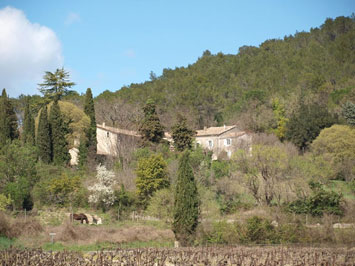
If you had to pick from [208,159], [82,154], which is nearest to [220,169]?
[208,159]

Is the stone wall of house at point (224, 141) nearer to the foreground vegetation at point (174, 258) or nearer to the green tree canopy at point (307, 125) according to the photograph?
the green tree canopy at point (307, 125)

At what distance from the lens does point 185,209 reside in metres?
17.7

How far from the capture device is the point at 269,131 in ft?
147

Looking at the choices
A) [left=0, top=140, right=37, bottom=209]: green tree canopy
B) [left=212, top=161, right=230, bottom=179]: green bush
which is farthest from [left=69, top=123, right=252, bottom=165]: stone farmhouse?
[left=0, top=140, right=37, bottom=209]: green tree canopy

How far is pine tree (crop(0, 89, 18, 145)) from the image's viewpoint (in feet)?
108

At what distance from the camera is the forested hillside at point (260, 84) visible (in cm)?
4814

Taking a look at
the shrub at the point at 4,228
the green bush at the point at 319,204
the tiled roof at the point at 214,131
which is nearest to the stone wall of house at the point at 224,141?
the tiled roof at the point at 214,131

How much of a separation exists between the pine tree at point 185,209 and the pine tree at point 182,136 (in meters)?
17.6

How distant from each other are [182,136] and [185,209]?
18.8 meters

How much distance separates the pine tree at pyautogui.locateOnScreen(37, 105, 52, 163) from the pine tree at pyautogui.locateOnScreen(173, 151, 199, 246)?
1674 cm

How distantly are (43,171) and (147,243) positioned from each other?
48.2 ft

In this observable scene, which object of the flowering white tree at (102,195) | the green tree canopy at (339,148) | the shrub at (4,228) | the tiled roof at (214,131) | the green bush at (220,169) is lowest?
the shrub at (4,228)

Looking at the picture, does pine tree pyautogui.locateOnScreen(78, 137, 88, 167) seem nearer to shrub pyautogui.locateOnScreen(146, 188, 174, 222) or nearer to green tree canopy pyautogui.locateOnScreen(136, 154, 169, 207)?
green tree canopy pyautogui.locateOnScreen(136, 154, 169, 207)

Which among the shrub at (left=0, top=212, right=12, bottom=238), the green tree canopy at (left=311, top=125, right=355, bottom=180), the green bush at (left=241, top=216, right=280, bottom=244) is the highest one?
the green tree canopy at (left=311, top=125, right=355, bottom=180)
